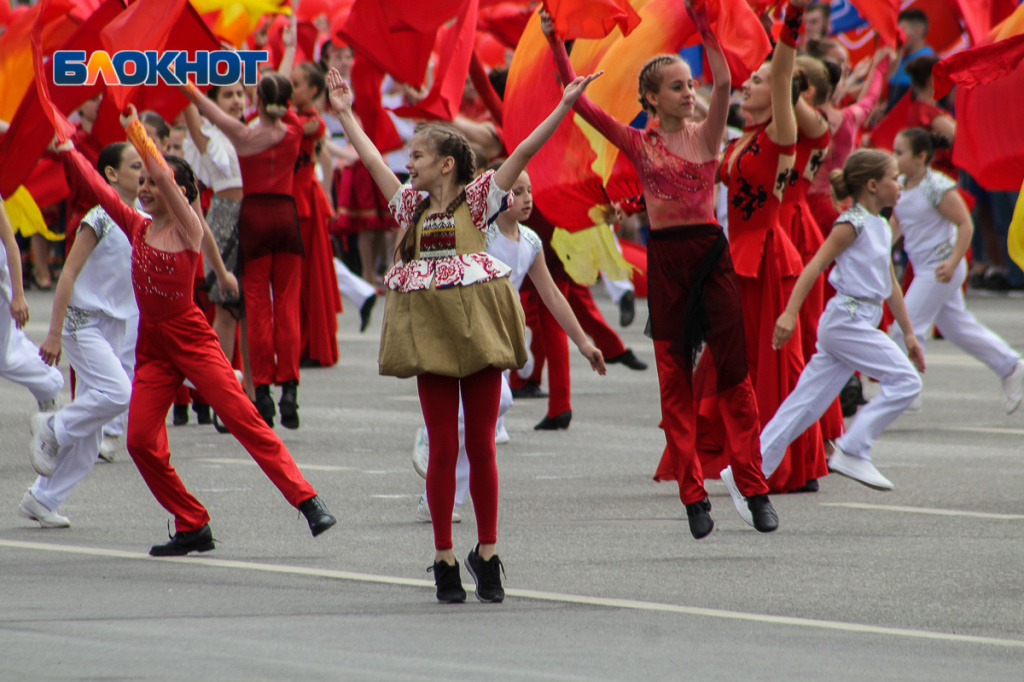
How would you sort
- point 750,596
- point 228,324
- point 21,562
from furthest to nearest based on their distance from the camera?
1. point 228,324
2. point 21,562
3. point 750,596

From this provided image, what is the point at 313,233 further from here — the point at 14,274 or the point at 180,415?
the point at 14,274

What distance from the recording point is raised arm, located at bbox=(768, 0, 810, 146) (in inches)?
267

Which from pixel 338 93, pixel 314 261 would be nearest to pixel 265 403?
pixel 314 261

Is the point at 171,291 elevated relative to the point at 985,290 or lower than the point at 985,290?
elevated

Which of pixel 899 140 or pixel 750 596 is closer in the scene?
pixel 750 596

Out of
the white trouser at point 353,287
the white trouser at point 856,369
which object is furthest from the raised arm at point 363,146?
the white trouser at point 353,287

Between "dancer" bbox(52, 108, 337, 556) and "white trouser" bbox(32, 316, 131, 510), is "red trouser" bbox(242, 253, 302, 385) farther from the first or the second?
"dancer" bbox(52, 108, 337, 556)

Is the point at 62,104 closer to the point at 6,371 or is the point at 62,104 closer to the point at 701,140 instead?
the point at 6,371

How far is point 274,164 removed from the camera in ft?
34.2

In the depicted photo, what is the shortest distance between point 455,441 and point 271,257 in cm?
522

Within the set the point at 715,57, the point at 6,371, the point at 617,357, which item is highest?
the point at 715,57

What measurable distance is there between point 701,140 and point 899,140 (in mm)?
4505

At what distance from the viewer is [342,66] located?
13570mm

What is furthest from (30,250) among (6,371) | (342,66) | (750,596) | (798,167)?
(750,596)
